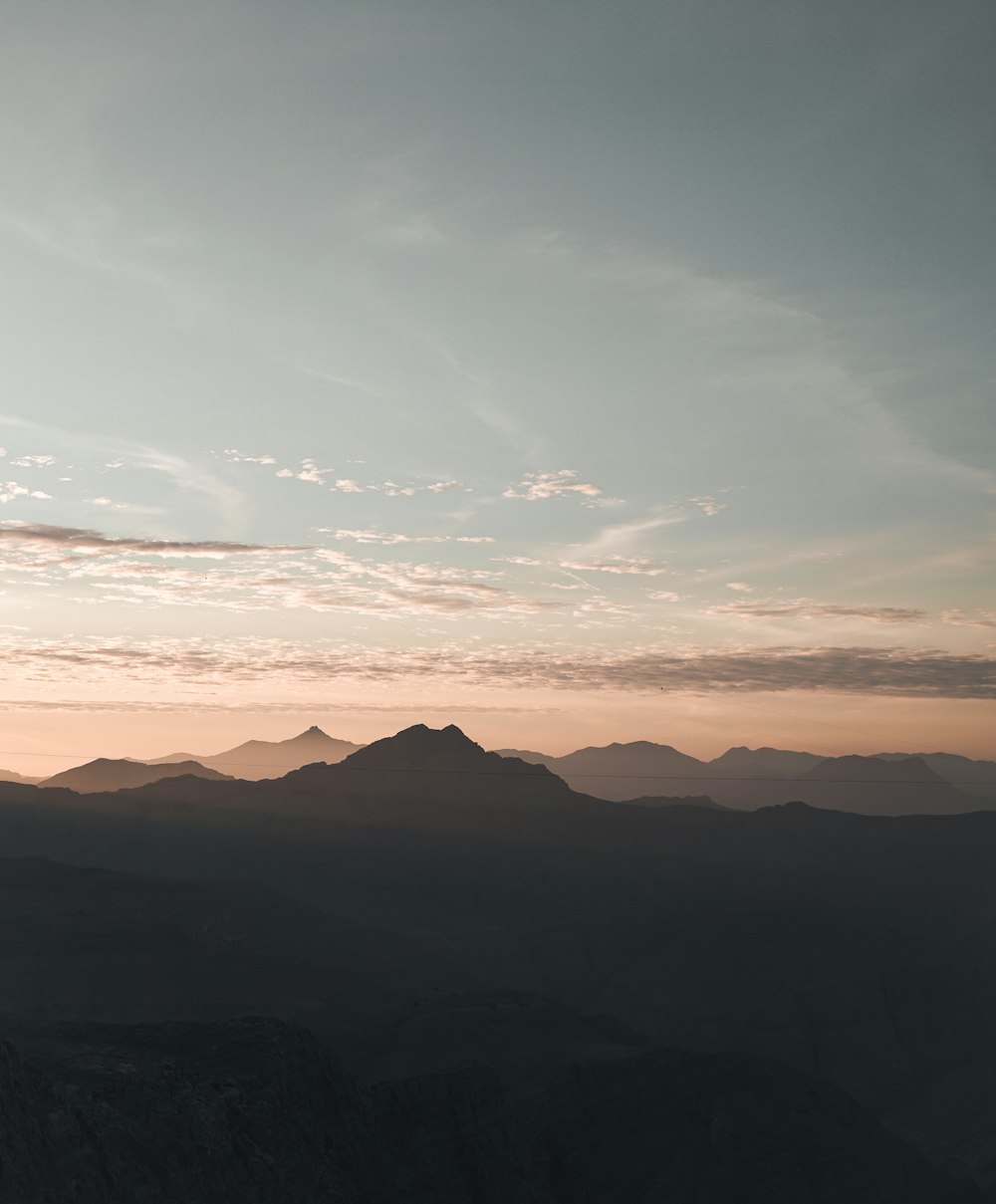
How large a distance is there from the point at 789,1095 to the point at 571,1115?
26344 millimetres

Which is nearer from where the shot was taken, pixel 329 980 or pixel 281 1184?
pixel 281 1184

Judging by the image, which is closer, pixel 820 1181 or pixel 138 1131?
pixel 138 1131

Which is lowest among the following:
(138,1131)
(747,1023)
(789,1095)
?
(747,1023)

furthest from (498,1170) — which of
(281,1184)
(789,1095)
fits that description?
(789,1095)

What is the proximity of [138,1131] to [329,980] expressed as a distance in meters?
102

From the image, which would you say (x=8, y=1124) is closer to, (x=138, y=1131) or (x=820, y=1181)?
(x=138, y=1131)

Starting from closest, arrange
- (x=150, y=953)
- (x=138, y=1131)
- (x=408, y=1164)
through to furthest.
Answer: (x=138, y=1131) → (x=408, y=1164) → (x=150, y=953)

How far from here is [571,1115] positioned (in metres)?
113

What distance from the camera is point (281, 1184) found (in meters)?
72.9

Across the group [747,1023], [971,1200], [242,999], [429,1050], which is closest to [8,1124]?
[429,1050]

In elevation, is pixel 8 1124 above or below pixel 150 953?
above

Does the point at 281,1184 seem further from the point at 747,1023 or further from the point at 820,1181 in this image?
the point at 747,1023

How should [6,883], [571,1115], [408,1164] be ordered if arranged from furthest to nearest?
[6,883]
[571,1115]
[408,1164]

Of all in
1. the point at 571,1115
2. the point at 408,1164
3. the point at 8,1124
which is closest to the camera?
the point at 8,1124
